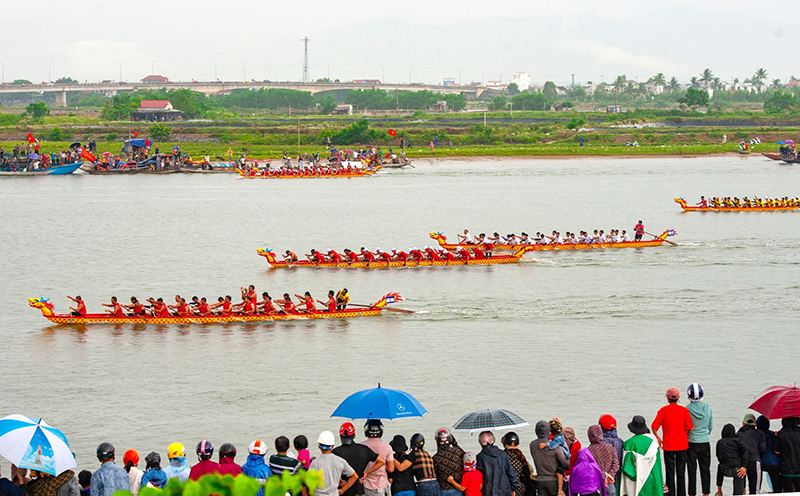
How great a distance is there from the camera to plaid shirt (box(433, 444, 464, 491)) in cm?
838

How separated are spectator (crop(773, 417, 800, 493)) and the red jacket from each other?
0.90 meters

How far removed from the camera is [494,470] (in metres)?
8.38

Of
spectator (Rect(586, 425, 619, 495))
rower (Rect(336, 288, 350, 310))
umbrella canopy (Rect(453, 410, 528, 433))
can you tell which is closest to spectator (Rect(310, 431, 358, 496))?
umbrella canopy (Rect(453, 410, 528, 433))

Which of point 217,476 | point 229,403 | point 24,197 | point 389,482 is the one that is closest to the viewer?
point 217,476

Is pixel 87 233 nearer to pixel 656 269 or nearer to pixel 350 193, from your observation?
pixel 350 193

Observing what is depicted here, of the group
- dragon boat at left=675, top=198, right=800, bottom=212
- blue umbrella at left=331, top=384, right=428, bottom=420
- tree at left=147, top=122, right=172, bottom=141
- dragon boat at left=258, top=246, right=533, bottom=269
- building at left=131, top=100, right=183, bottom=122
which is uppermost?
building at left=131, top=100, right=183, bottom=122

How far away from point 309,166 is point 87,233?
2990 centimetres

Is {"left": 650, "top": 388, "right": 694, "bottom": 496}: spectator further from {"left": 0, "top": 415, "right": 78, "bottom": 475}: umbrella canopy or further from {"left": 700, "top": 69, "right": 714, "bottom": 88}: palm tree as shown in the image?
{"left": 700, "top": 69, "right": 714, "bottom": 88}: palm tree

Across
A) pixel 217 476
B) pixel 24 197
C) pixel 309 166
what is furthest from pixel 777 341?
pixel 309 166

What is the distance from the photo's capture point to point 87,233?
39.1 metres

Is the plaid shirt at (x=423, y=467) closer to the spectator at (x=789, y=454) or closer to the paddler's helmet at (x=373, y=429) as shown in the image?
the paddler's helmet at (x=373, y=429)

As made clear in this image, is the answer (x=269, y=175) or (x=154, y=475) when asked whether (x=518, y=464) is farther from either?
(x=269, y=175)

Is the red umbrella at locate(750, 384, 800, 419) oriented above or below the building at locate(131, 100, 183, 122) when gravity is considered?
below

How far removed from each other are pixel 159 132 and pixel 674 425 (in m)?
78.9
